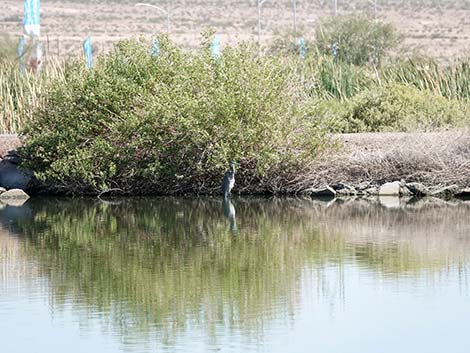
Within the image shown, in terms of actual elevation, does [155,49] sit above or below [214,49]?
above

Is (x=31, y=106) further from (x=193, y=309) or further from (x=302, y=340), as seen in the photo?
(x=302, y=340)

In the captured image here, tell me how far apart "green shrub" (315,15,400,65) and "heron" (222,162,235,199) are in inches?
680

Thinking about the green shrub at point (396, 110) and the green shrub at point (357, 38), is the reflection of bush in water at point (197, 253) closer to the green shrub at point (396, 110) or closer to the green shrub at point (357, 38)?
the green shrub at point (396, 110)

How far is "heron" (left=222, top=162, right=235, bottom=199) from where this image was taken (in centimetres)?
2159

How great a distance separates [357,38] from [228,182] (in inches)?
888

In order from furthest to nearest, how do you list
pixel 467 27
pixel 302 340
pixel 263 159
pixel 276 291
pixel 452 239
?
pixel 467 27 < pixel 263 159 < pixel 452 239 < pixel 276 291 < pixel 302 340

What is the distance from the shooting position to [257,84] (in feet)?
70.1

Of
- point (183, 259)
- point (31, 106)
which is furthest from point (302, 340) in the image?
point (31, 106)

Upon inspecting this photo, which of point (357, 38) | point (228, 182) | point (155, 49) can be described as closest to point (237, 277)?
point (228, 182)

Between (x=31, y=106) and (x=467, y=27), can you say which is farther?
(x=467, y=27)

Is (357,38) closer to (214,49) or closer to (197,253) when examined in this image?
(214,49)

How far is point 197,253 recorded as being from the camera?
15.5 m

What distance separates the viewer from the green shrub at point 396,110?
24016mm

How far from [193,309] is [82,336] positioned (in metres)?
1.32
